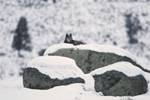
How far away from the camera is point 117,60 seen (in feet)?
36.0

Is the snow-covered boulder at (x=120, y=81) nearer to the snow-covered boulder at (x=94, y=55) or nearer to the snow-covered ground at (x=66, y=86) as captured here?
the snow-covered ground at (x=66, y=86)

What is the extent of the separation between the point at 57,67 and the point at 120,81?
2940mm

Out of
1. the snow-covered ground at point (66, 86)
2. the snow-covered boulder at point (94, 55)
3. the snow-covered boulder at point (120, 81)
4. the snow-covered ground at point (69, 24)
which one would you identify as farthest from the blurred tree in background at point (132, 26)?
the snow-covered boulder at point (120, 81)

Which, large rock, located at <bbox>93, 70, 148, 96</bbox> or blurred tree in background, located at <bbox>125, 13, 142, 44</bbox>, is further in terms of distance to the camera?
blurred tree in background, located at <bbox>125, 13, 142, 44</bbox>

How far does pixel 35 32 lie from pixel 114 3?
14.0 m

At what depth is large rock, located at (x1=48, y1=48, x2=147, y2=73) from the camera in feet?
36.5

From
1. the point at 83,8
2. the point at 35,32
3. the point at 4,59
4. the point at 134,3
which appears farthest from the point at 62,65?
the point at 134,3

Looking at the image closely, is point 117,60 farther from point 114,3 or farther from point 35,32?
point 114,3

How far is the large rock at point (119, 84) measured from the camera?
9.34m

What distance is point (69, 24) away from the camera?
3597cm

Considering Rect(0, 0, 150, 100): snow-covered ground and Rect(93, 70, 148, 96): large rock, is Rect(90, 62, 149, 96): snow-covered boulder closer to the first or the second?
Rect(93, 70, 148, 96): large rock

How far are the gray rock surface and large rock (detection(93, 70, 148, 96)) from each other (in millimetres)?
1221

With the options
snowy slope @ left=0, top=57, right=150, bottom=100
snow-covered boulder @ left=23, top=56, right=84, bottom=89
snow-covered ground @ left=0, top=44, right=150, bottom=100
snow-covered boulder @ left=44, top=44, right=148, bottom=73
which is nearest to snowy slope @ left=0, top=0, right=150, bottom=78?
snow-covered boulder @ left=44, top=44, right=148, bottom=73

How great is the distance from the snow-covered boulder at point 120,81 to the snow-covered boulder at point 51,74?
1172mm
